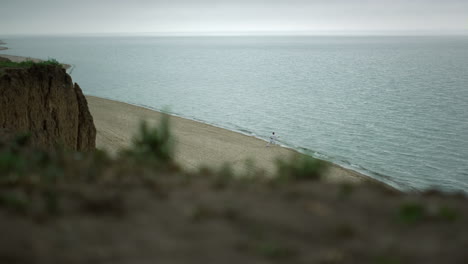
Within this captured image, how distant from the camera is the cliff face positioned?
14.3 meters

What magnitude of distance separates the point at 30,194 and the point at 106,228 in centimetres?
155

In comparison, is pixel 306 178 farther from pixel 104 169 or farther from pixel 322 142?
pixel 322 142

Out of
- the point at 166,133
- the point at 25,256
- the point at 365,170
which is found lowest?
the point at 365,170

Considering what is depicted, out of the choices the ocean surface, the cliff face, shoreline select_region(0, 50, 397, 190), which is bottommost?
shoreline select_region(0, 50, 397, 190)

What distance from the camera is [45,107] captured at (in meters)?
16.1

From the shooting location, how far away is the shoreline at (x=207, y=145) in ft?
82.7

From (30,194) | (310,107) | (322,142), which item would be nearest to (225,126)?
(322,142)

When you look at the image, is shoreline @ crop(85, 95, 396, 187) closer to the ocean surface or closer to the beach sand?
the beach sand

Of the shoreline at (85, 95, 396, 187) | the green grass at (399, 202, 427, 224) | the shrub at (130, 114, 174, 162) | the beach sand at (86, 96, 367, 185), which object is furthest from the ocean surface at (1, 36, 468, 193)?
the shrub at (130, 114, 174, 162)

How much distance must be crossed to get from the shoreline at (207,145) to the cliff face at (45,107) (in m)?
4.45

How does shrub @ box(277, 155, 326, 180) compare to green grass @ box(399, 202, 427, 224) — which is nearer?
green grass @ box(399, 202, 427, 224)

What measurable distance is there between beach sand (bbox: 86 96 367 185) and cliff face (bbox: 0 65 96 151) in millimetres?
4446

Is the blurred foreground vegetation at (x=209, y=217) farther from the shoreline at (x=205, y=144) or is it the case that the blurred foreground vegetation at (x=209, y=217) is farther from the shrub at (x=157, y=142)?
the shoreline at (x=205, y=144)

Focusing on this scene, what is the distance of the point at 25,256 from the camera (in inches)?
165
